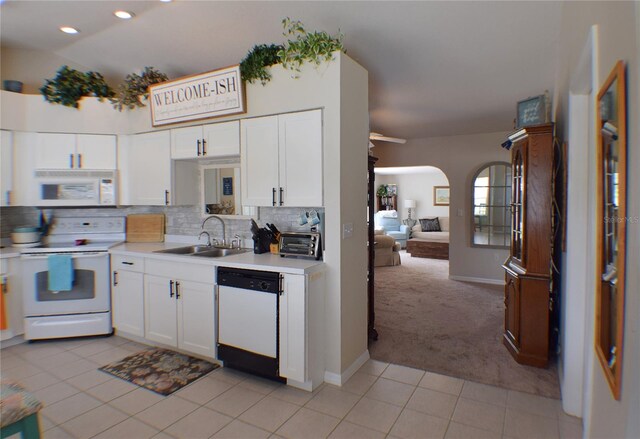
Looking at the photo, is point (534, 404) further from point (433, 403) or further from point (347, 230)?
point (347, 230)

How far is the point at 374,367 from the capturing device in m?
3.07

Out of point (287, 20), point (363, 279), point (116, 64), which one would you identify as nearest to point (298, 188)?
point (363, 279)

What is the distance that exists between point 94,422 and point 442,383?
2.48m

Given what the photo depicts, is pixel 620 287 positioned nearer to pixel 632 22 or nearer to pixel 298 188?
pixel 632 22

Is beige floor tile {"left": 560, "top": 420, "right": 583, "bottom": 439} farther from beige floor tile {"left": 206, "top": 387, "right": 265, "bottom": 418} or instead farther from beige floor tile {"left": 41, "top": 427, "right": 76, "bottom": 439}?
beige floor tile {"left": 41, "top": 427, "right": 76, "bottom": 439}

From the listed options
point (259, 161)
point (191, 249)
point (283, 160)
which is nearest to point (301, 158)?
point (283, 160)

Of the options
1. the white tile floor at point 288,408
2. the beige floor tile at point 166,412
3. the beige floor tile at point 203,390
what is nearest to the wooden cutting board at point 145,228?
the white tile floor at point 288,408

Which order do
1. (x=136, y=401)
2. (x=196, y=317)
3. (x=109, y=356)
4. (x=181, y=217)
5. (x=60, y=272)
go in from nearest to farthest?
(x=136, y=401) → (x=196, y=317) → (x=109, y=356) → (x=60, y=272) → (x=181, y=217)

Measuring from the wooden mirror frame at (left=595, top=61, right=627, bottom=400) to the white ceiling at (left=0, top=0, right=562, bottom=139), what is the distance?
1.64 meters

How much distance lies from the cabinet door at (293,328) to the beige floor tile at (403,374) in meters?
0.79

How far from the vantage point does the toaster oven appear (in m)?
2.94

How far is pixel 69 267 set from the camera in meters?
3.48

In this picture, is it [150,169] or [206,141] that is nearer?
[206,141]

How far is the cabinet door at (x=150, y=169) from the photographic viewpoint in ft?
12.3
